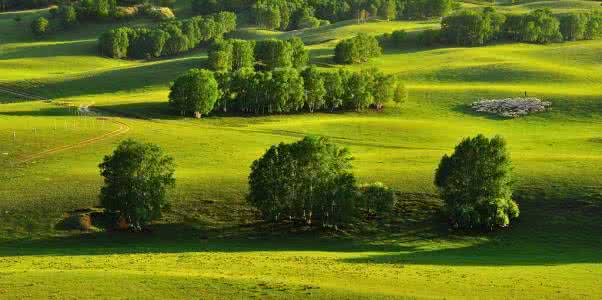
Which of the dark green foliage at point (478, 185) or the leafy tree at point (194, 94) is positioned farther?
the leafy tree at point (194, 94)

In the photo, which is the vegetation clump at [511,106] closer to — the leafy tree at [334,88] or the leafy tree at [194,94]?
the leafy tree at [334,88]

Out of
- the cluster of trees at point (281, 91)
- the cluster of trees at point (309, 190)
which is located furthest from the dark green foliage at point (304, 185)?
the cluster of trees at point (281, 91)

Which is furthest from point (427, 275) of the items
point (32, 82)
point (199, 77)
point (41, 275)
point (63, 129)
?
point (32, 82)

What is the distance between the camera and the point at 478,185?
94.6 metres

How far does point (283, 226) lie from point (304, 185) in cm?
546

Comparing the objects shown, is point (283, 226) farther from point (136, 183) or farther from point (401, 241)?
point (136, 183)

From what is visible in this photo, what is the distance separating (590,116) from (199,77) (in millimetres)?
80819

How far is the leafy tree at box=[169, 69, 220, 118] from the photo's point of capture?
152 metres

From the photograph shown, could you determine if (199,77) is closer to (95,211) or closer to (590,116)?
(95,211)

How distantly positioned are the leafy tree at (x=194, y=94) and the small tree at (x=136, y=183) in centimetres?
5734

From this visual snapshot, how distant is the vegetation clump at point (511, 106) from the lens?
169 meters

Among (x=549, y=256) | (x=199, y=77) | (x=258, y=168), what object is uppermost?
(x=199, y=77)

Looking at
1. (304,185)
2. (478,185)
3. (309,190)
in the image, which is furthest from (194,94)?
(478,185)

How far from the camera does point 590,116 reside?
166 meters
